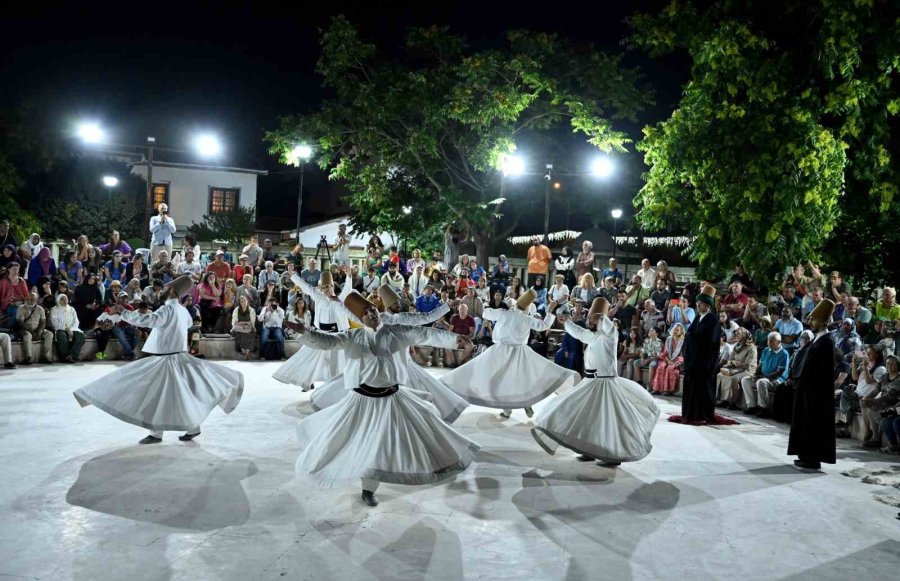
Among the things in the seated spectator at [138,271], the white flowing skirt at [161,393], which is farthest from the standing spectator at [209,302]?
the white flowing skirt at [161,393]

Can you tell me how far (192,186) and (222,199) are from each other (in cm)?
137

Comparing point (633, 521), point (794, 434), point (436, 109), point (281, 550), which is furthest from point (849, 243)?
point (281, 550)

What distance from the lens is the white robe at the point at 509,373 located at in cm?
1096

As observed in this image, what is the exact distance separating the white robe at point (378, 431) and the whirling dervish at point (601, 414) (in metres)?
1.90

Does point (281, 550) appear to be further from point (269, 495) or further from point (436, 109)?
point (436, 109)

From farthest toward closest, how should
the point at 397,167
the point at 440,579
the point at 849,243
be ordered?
the point at 397,167
the point at 849,243
the point at 440,579

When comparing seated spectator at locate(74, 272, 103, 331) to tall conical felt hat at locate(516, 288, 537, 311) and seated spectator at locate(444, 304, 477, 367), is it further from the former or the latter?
tall conical felt hat at locate(516, 288, 537, 311)

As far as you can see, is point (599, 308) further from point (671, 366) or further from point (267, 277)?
point (267, 277)

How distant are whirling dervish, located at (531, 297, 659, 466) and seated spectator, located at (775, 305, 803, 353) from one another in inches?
200

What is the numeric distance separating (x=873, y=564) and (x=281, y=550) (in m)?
4.37

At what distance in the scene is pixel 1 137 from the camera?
2683 cm

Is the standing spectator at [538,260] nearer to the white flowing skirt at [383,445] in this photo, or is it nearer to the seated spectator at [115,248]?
the seated spectator at [115,248]

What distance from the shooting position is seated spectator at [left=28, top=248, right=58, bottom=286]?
16344mm

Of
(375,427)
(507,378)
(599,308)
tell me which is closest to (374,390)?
(375,427)
